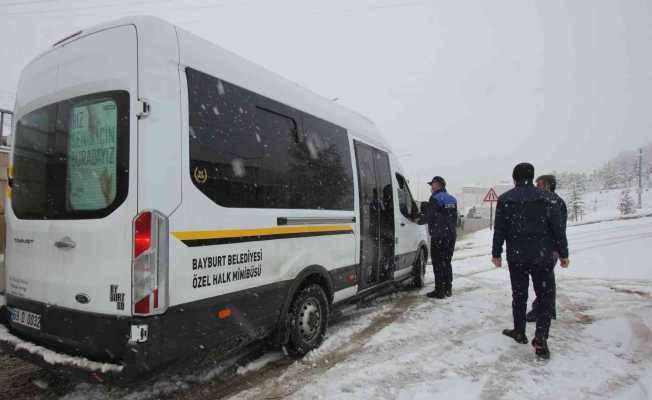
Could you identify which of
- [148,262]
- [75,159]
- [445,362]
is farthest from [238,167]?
[445,362]

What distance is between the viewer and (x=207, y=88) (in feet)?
9.51

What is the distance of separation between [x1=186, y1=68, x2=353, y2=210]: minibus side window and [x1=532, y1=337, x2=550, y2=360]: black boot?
2460 mm

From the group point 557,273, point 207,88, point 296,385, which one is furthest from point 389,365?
point 557,273

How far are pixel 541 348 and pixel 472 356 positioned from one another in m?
0.72

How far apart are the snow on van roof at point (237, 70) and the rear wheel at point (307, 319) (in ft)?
6.36

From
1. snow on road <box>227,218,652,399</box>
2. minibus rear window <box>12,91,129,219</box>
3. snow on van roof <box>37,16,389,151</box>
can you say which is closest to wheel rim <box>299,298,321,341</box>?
snow on road <box>227,218,652,399</box>

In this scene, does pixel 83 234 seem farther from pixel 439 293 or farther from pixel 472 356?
pixel 439 293

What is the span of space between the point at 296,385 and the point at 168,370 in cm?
113

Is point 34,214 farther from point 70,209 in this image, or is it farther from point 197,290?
point 197,290

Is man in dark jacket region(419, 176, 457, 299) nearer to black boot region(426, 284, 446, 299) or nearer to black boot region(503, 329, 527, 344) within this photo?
black boot region(426, 284, 446, 299)

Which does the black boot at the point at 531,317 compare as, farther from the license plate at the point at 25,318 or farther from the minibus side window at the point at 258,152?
the license plate at the point at 25,318

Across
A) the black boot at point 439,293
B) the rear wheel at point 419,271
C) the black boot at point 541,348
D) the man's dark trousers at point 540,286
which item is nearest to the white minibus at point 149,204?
the man's dark trousers at point 540,286

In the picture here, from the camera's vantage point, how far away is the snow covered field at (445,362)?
3.18 metres

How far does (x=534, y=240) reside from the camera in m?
4.02
